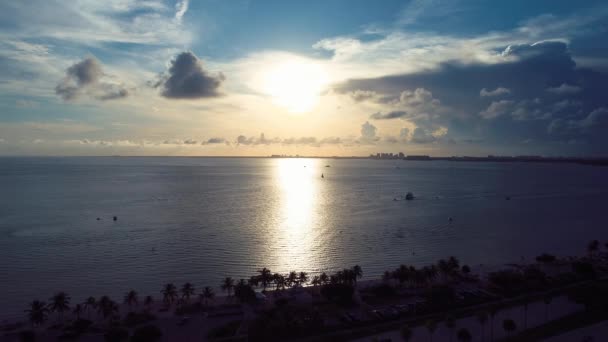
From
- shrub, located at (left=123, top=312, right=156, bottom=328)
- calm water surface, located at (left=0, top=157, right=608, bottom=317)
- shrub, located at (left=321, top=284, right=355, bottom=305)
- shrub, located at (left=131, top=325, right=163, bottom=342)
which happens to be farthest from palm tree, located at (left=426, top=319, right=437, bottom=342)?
shrub, located at (left=123, top=312, right=156, bottom=328)

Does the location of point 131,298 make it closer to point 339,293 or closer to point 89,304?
point 89,304

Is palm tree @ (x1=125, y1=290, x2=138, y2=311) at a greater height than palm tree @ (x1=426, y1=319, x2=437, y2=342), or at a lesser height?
lesser

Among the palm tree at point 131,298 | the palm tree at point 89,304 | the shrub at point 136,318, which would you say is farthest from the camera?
the palm tree at point 131,298

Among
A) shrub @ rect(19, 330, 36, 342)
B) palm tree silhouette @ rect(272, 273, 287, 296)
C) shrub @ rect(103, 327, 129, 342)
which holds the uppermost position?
palm tree silhouette @ rect(272, 273, 287, 296)

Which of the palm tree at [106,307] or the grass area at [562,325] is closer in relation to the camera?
the grass area at [562,325]

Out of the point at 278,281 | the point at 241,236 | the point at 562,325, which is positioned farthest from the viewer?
the point at 241,236

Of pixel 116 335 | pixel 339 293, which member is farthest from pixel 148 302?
pixel 339 293

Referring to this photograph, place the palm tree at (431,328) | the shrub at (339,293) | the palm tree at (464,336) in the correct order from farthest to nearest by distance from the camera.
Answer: the shrub at (339,293)
the palm tree at (431,328)
the palm tree at (464,336)

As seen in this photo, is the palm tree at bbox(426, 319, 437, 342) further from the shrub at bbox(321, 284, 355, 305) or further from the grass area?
the shrub at bbox(321, 284, 355, 305)

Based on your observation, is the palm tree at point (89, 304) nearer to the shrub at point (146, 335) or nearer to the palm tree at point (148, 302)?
the palm tree at point (148, 302)

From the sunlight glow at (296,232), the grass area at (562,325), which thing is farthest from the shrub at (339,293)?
the sunlight glow at (296,232)

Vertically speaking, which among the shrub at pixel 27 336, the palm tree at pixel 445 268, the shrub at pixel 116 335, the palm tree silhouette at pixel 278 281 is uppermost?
the palm tree at pixel 445 268
